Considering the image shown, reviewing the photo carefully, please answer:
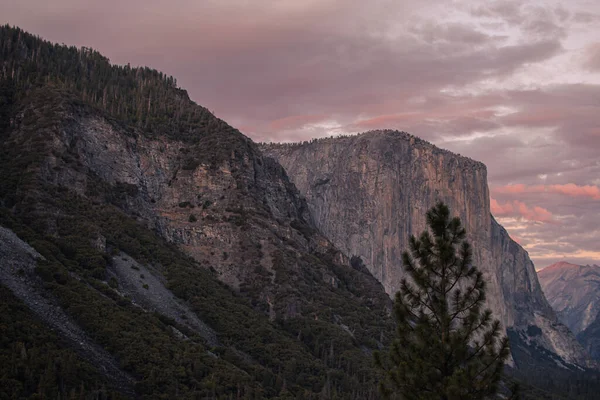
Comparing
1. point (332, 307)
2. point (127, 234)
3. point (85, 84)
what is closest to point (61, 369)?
point (127, 234)

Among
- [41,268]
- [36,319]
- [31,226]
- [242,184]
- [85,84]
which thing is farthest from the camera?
[85,84]

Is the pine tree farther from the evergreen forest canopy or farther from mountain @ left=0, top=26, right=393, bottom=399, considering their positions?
the evergreen forest canopy

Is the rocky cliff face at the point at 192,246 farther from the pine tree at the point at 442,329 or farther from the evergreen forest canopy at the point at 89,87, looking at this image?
the pine tree at the point at 442,329

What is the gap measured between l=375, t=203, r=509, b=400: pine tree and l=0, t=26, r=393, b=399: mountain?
165 ft

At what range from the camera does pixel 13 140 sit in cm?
14675

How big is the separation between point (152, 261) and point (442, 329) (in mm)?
107745

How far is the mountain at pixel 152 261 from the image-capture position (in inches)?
3622

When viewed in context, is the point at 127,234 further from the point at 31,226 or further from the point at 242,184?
the point at 242,184

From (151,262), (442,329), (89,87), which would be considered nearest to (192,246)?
(151,262)

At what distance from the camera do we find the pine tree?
1304 inches

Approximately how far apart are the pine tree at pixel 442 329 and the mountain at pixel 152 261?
50441mm

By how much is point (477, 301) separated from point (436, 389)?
4.67 meters

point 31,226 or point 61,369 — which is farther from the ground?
point 31,226

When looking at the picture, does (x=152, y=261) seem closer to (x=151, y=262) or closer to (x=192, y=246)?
(x=151, y=262)
